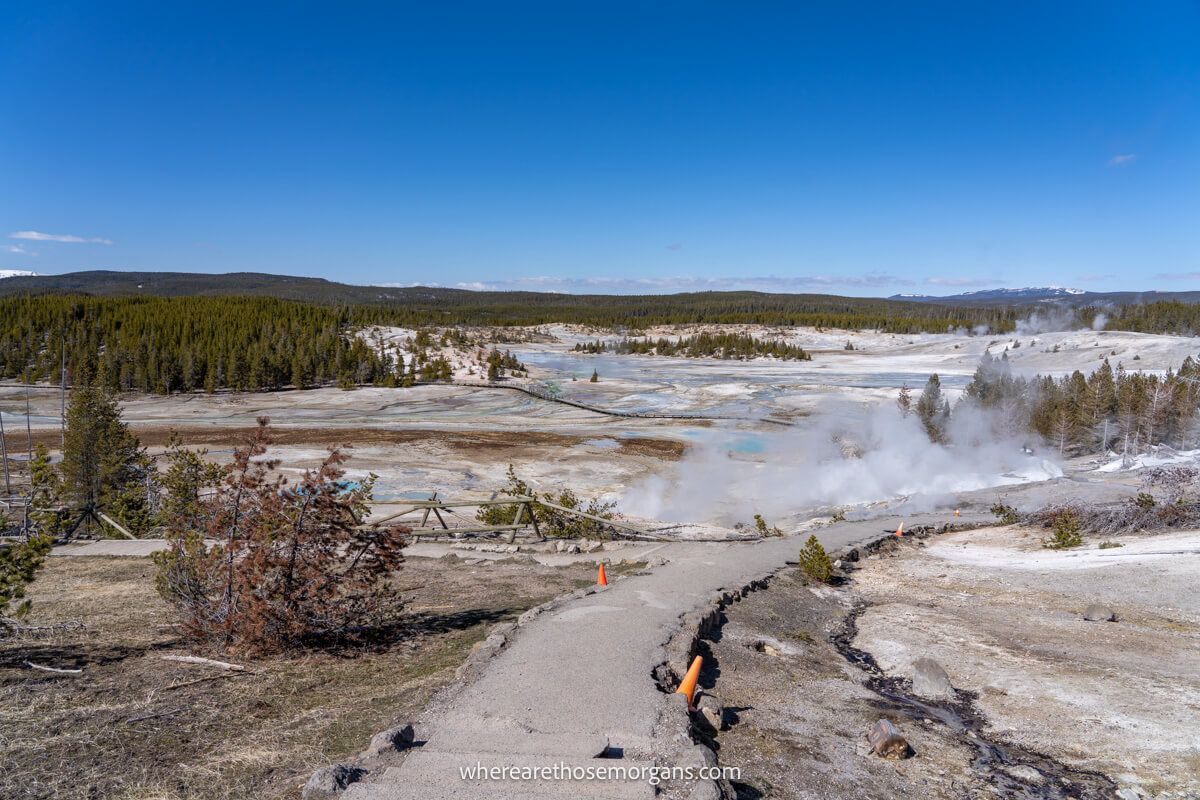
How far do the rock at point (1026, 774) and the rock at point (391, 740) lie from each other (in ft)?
16.6

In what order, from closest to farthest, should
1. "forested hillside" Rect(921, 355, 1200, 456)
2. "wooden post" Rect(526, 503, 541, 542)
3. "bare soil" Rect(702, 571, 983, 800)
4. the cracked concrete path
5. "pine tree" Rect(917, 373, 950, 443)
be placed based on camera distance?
the cracked concrete path, "bare soil" Rect(702, 571, 983, 800), "wooden post" Rect(526, 503, 541, 542), "forested hillside" Rect(921, 355, 1200, 456), "pine tree" Rect(917, 373, 950, 443)

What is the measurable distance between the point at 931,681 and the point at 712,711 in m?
3.26

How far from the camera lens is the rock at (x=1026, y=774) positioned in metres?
6.05

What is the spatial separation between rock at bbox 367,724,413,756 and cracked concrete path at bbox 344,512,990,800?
0.13 m

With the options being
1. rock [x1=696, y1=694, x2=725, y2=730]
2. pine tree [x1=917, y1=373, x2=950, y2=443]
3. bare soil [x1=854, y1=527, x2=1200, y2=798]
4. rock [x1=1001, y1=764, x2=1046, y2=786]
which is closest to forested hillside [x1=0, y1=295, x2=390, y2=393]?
pine tree [x1=917, y1=373, x2=950, y2=443]

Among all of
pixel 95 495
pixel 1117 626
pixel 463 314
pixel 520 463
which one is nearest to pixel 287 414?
pixel 520 463

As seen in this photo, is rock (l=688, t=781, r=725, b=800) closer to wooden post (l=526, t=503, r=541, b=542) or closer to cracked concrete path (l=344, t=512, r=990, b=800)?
cracked concrete path (l=344, t=512, r=990, b=800)

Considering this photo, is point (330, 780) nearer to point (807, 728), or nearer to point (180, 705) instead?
point (180, 705)

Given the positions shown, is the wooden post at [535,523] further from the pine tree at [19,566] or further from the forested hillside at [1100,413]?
the forested hillside at [1100,413]

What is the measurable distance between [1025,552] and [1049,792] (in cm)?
1065

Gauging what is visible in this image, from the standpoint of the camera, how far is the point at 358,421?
44375 millimetres

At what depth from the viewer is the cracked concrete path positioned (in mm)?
4809

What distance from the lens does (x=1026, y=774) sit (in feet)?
20.2

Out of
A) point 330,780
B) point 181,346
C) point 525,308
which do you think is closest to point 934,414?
point 330,780
